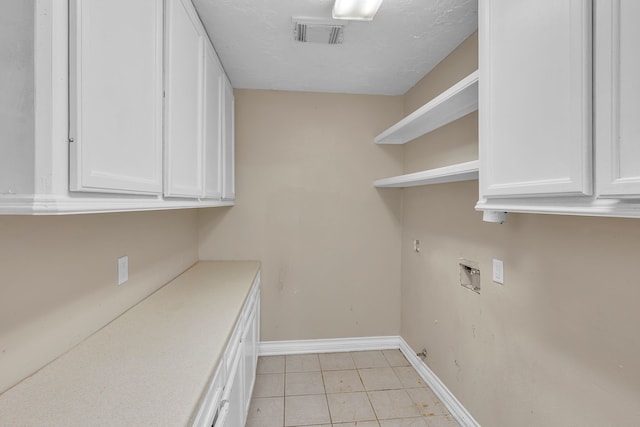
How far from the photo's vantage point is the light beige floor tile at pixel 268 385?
2256 mm

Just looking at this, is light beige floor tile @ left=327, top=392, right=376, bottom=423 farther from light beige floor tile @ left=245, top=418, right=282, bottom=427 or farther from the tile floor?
light beige floor tile @ left=245, top=418, right=282, bottom=427

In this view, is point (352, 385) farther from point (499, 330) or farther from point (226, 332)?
point (226, 332)

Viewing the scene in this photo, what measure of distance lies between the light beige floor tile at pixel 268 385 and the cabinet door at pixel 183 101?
63.5 inches

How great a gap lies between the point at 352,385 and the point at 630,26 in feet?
8.24

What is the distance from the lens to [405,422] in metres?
1.99

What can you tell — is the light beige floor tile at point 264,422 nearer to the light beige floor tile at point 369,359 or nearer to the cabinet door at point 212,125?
the light beige floor tile at point 369,359

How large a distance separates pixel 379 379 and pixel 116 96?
8.44 feet

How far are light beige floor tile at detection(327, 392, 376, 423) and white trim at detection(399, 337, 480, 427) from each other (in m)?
0.54

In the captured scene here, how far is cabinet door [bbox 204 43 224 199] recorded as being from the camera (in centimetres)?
180

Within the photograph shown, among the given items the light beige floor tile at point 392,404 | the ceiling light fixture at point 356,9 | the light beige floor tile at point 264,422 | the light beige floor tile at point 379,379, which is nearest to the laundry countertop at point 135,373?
the light beige floor tile at point 264,422

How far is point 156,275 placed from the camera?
189cm

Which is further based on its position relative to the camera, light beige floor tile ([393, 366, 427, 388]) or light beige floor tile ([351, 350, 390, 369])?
light beige floor tile ([351, 350, 390, 369])

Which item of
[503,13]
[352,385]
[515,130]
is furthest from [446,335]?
[503,13]

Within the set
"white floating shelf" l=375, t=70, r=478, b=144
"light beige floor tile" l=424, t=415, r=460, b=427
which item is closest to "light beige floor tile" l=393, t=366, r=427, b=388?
"light beige floor tile" l=424, t=415, r=460, b=427
